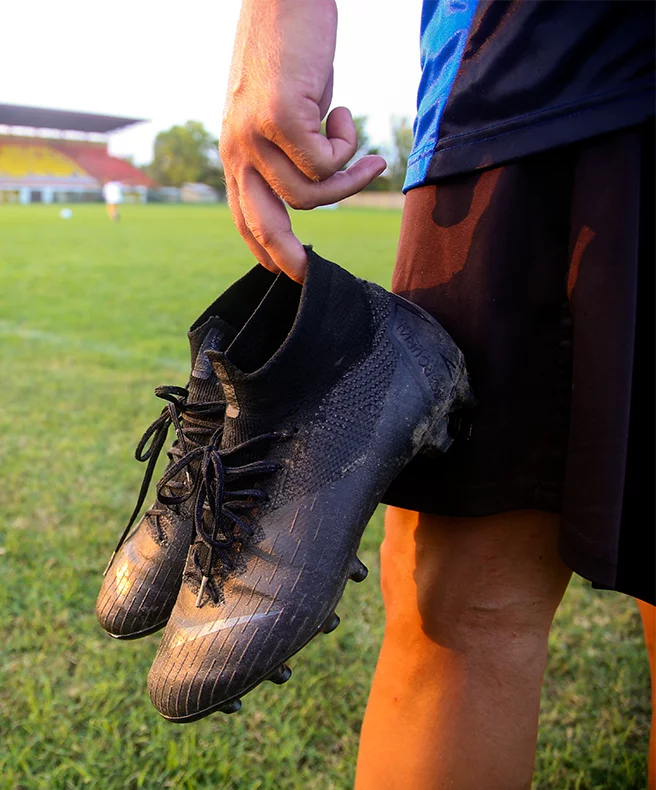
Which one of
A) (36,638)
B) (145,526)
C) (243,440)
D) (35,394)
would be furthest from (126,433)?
(243,440)

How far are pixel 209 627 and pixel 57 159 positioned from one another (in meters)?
49.6

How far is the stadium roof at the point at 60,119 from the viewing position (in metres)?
42.8

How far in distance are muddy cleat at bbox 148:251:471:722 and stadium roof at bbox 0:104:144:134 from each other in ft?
155

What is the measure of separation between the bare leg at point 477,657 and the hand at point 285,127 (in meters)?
0.37

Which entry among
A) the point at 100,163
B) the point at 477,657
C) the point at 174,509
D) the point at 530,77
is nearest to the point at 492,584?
the point at 477,657

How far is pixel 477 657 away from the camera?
86cm

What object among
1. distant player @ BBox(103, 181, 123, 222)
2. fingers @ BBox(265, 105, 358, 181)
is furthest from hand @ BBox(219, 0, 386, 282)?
distant player @ BBox(103, 181, 123, 222)

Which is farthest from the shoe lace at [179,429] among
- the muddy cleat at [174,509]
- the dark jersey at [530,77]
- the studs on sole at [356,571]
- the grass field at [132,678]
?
the grass field at [132,678]

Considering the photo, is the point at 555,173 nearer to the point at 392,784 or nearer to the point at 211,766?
the point at 392,784

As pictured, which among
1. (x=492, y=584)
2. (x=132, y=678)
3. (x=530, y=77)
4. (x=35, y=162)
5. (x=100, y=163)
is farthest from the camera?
(x=100, y=163)

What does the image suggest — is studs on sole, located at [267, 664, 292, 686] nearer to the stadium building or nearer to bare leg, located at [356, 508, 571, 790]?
bare leg, located at [356, 508, 571, 790]

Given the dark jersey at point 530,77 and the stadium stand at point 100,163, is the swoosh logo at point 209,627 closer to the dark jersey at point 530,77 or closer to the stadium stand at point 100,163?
the dark jersey at point 530,77

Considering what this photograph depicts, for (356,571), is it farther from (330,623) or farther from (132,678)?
(132,678)

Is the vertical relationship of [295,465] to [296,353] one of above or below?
below
